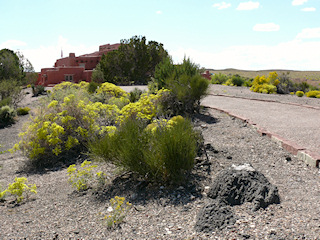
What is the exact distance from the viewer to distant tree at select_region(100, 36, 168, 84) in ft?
85.9

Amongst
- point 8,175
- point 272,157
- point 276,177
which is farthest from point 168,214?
point 8,175

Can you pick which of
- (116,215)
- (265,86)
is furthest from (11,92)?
(116,215)

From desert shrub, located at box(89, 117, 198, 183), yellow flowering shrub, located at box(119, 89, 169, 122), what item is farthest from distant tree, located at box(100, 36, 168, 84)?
desert shrub, located at box(89, 117, 198, 183)

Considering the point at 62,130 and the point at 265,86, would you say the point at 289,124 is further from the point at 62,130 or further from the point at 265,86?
the point at 265,86

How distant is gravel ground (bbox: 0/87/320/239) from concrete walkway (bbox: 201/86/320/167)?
0.71 feet

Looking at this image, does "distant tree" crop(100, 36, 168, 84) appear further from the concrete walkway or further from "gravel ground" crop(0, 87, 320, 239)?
"gravel ground" crop(0, 87, 320, 239)

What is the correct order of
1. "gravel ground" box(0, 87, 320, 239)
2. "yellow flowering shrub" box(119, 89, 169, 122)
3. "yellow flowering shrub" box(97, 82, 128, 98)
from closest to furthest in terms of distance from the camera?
1. "gravel ground" box(0, 87, 320, 239)
2. "yellow flowering shrub" box(119, 89, 169, 122)
3. "yellow flowering shrub" box(97, 82, 128, 98)

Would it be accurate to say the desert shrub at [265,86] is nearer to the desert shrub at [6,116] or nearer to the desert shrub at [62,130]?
the desert shrub at [62,130]

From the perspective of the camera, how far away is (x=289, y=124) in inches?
298

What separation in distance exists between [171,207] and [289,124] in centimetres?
489

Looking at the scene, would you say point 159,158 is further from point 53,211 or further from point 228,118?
point 228,118

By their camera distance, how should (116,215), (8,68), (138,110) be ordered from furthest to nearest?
(8,68) < (138,110) < (116,215)

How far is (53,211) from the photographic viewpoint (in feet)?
13.4

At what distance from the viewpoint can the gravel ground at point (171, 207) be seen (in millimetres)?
3152
